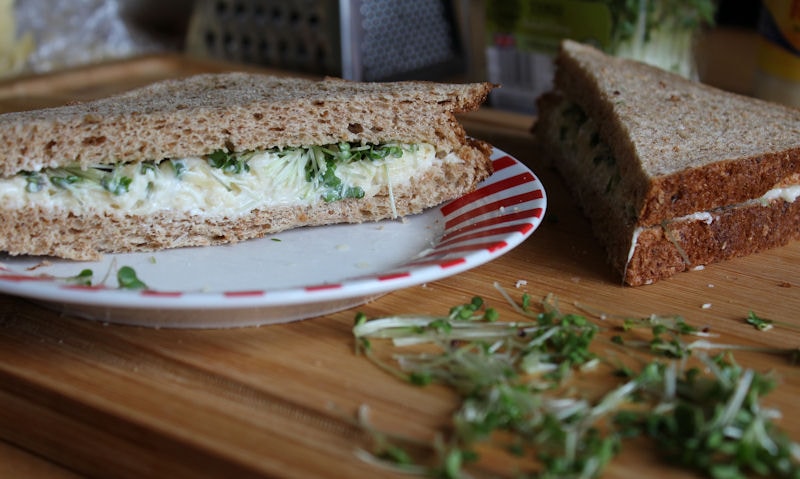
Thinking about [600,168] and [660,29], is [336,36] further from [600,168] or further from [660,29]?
[600,168]

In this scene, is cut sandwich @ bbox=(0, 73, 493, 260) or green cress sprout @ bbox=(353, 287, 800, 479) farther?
cut sandwich @ bbox=(0, 73, 493, 260)

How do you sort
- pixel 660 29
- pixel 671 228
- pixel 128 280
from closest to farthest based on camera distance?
pixel 128 280
pixel 671 228
pixel 660 29

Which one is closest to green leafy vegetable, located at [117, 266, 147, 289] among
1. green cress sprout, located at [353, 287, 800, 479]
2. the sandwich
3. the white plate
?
the white plate

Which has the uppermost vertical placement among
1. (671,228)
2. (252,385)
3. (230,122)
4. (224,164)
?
(230,122)

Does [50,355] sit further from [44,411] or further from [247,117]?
[247,117]

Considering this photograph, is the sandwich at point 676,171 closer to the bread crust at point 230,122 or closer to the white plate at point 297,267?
the white plate at point 297,267

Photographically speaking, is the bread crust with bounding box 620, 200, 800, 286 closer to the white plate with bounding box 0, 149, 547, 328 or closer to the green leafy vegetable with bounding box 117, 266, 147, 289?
the white plate with bounding box 0, 149, 547, 328

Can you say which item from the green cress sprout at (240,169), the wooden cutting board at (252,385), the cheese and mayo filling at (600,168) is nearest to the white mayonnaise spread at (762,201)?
the cheese and mayo filling at (600,168)


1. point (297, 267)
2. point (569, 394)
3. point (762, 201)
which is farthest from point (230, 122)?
point (762, 201)

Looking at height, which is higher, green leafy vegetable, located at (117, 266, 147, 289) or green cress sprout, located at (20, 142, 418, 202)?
green cress sprout, located at (20, 142, 418, 202)
